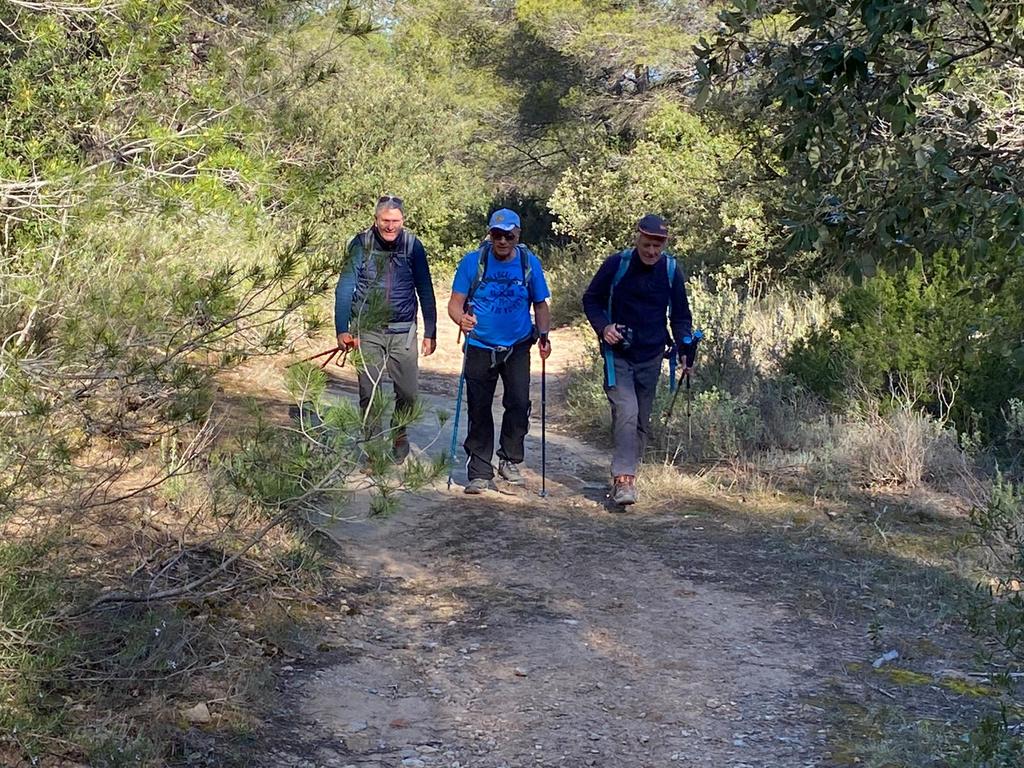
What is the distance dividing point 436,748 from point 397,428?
44.8 inches

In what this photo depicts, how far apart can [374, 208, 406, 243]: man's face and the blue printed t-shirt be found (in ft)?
1.48

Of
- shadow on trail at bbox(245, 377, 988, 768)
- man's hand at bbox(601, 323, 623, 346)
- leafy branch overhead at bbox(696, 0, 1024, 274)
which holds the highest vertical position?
leafy branch overhead at bbox(696, 0, 1024, 274)

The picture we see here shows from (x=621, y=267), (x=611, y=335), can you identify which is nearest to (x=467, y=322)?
(x=611, y=335)

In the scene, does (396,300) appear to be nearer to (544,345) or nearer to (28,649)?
(544,345)

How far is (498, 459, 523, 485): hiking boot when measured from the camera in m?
8.08

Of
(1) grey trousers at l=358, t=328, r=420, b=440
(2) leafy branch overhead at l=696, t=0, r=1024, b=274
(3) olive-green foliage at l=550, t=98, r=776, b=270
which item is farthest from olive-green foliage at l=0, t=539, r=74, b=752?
(3) olive-green foliage at l=550, t=98, r=776, b=270

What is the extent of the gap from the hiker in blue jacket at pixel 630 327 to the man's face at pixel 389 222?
1214 millimetres

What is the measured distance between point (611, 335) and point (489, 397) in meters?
0.93

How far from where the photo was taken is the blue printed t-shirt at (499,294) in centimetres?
747

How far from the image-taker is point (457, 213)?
981 inches

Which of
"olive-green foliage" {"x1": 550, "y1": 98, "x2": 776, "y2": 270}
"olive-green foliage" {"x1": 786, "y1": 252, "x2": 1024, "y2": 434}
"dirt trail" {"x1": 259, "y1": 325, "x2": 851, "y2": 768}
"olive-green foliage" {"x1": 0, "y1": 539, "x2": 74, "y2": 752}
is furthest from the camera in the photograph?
"olive-green foliage" {"x1": 550, "y1": 98, "x2": 776, "y2": 270}

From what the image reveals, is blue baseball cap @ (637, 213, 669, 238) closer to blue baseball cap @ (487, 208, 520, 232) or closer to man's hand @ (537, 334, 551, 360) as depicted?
blue baseball cap @ (487, 208, 520, 232)

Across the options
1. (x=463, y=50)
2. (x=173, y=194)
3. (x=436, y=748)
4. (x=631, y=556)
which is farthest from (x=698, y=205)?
(x=463, y=50)

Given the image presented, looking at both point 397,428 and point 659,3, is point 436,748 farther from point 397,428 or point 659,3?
point 659,3
